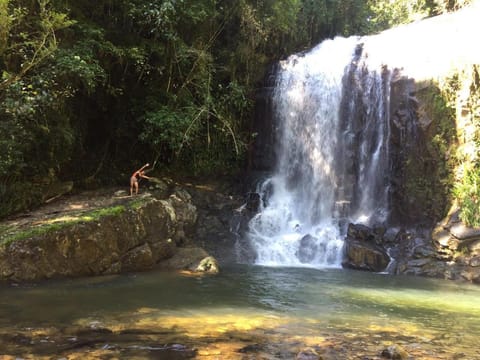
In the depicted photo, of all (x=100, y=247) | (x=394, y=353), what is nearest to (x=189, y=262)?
(x=100, y=247)

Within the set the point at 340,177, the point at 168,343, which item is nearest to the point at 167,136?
the point at 340,177

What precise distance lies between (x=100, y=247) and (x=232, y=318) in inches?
170

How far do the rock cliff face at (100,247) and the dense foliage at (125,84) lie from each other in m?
2.28

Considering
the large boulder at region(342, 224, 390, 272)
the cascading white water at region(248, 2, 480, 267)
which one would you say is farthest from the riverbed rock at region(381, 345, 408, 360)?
the cascading white water at region(248, 2, 480, 267)

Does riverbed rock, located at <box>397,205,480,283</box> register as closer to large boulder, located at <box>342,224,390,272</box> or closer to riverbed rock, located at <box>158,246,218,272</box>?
large boulder, located at <box>342,224,390,272</box>

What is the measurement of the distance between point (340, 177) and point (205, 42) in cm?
658

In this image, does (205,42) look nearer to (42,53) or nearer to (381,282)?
(42,53)

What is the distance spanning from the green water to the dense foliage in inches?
173

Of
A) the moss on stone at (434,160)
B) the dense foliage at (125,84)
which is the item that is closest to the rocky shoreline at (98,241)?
the dense foliage at (125,84)

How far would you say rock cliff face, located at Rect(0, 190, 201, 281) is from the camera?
8719mm

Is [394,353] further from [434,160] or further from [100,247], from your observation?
[434,160]

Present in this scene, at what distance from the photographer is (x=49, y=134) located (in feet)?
38.2

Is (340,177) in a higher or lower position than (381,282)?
higher

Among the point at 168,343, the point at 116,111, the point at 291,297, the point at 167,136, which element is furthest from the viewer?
the point at 116,111
